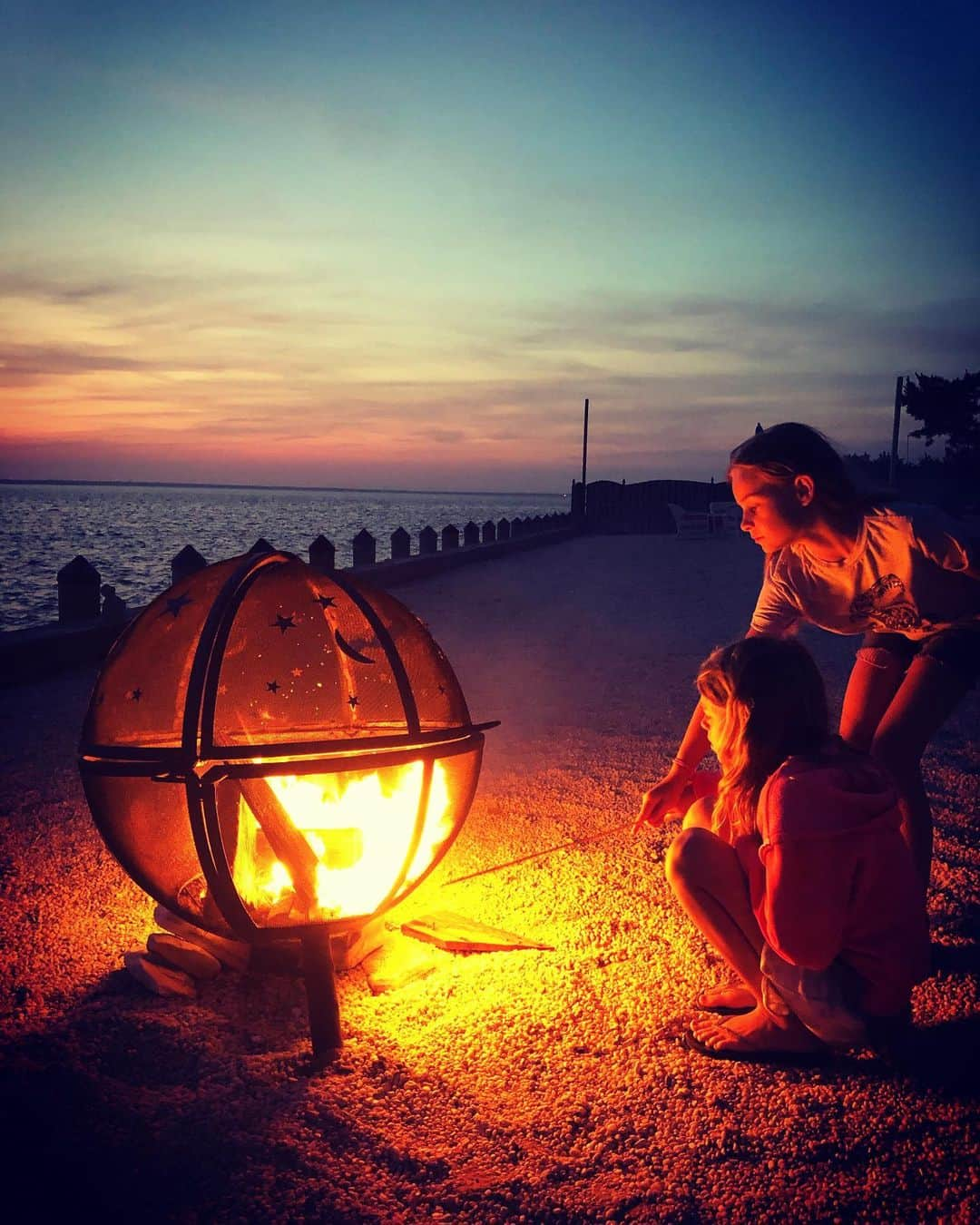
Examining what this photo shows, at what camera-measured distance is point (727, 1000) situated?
2793mm

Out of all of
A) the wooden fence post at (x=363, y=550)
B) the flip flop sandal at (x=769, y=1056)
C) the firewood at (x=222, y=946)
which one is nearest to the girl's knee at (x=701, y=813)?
the flip flop sandal at (x=769, y=1056)

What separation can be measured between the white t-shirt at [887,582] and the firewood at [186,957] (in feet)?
7.14

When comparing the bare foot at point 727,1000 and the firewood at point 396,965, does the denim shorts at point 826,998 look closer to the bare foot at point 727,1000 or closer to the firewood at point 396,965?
the bare foot at point 727,1000

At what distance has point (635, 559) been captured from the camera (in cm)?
2230

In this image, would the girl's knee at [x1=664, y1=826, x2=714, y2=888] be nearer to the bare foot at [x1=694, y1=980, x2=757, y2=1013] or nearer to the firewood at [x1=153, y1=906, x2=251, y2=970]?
the bare foot at [x1=694, y1=980, x2=757, y2=1013]

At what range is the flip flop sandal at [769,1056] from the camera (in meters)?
2.53

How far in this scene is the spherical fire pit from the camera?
8.05ft

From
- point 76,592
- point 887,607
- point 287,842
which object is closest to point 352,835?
point 287,842

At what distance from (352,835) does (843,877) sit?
4.60 feet

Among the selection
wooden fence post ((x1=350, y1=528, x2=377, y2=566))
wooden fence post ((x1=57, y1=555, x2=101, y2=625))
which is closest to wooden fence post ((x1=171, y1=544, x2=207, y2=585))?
wooden fence post ((x1=57, y1=555, x2=101, y2=625))

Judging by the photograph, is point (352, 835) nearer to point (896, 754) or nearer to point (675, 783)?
point (675, 783)

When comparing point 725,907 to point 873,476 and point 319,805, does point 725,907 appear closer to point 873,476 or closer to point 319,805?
point 319,805

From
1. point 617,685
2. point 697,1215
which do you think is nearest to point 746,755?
point 697,1215

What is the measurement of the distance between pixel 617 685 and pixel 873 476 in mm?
4252
